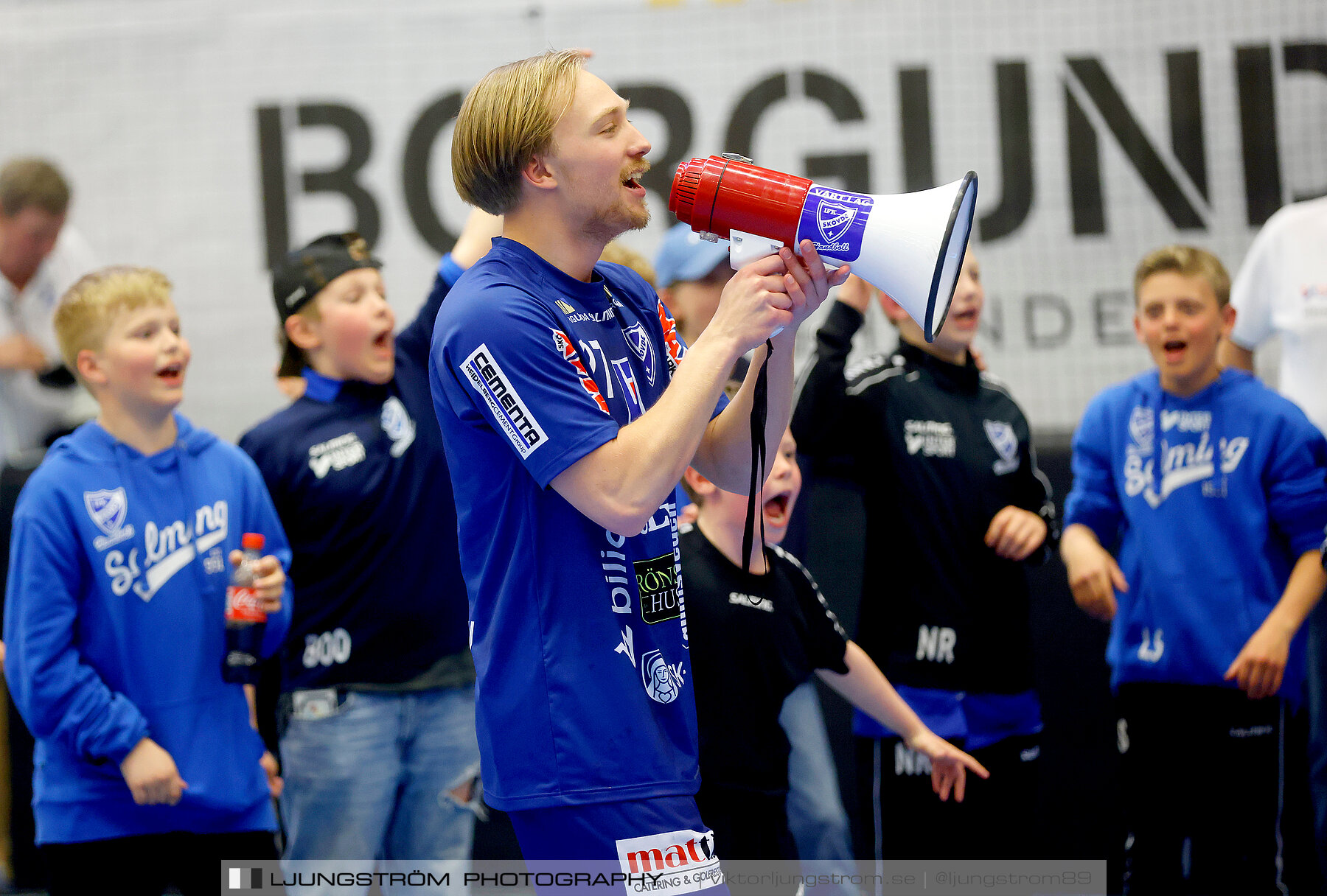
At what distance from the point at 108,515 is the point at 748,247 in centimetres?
174

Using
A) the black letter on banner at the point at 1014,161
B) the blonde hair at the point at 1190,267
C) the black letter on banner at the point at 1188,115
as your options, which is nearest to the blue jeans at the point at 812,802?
the blonde hair at the point at 1190,267

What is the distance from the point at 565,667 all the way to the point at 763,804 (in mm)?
1015

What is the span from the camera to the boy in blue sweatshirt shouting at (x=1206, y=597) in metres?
3.30

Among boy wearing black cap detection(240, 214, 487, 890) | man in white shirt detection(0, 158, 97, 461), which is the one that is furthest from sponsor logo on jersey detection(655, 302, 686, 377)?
man in white shirt detection(0, 158, 97, 461)

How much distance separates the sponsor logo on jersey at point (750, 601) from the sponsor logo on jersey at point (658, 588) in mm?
765

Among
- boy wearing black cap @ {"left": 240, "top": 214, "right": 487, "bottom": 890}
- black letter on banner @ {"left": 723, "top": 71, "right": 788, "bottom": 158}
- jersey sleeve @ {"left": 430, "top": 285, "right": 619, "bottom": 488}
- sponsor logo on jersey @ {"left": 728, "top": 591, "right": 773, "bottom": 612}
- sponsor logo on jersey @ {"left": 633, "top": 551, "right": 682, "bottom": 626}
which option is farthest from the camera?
black letter on banner @ {"left": 723, "top": 71, "right": 788, "bottom": 158}

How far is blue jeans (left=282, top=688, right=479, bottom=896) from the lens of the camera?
303 cm

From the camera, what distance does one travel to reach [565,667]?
1.66 metres

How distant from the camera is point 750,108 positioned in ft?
15.3

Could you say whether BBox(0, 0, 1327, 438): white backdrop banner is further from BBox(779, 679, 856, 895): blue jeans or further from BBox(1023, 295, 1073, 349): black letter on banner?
BBox(779, 679, 856, 895): blue jeans

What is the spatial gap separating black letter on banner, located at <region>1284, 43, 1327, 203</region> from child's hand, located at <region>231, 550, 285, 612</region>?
3.74 m

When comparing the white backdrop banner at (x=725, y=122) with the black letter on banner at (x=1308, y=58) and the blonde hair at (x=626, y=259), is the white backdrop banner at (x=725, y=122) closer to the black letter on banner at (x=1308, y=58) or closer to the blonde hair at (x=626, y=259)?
the black letter on banner at (x=1308, y=58)

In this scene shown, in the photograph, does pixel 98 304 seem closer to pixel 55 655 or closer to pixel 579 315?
pixel 55 655

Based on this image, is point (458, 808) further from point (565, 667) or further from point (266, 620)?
point (565, 667)
